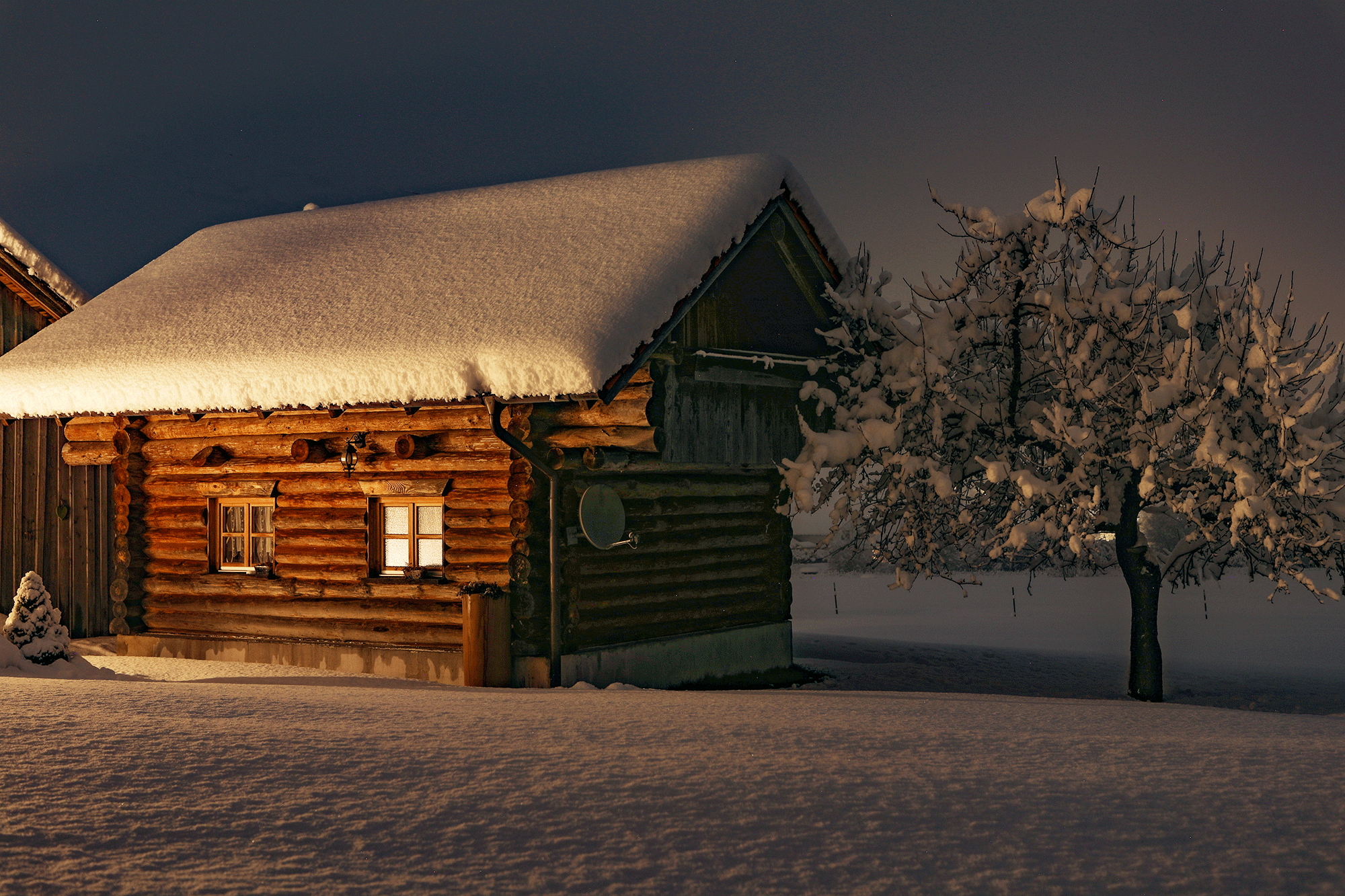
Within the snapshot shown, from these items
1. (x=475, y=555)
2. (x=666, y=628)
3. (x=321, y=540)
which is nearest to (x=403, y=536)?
(x=321, y=540)

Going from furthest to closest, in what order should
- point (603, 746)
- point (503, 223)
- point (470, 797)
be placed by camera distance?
point (503, 223)
point (603, 746)
point (470, 797)

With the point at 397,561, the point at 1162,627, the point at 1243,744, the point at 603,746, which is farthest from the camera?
the point at 1162,627

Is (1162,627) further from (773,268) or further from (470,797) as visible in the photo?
(470,797)

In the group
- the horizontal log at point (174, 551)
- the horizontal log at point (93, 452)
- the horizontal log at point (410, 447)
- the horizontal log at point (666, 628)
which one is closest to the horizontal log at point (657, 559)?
the horizontal log at point (666, 628)

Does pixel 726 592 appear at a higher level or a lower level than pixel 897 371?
lower

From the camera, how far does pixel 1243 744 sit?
8539mm

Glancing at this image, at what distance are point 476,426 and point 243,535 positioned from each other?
418 cm

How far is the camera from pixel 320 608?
48.7 ft

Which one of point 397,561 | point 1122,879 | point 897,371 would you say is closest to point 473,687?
point 397,561

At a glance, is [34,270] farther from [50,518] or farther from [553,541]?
[553,541]

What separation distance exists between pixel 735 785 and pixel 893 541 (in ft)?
35.6

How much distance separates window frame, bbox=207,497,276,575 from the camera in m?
15.6

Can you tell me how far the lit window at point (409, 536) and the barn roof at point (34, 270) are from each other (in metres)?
8.00

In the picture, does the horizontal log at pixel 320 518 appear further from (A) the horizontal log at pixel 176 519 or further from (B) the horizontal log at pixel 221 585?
(A) the horizontal log at pixel 176 519
